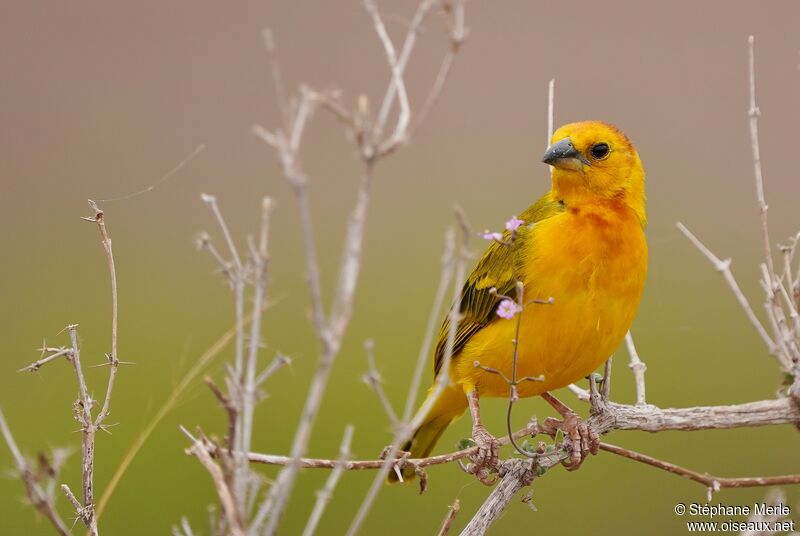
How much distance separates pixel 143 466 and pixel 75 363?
537 centimetres

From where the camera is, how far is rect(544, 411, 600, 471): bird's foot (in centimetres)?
356

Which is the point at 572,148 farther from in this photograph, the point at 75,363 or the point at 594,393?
the point at 75,363

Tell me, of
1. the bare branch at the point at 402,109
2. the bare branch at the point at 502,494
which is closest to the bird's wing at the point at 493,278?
the bare branch at the point at 502,494

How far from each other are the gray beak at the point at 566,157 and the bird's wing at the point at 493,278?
0.15 m

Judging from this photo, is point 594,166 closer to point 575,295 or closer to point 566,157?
point 566,157

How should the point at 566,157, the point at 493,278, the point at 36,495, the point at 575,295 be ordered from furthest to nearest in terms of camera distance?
the point at 493,278, the point at 566,157, the point at 575,295, the point at 36,495

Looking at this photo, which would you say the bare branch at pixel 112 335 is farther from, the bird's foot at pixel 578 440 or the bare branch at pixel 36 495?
the bird's foot at pixel 578 440

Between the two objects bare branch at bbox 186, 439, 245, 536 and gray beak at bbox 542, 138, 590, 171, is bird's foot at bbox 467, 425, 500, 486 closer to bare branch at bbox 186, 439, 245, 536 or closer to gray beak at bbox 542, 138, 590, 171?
gray beak at bbox 542, 138, 590, 171

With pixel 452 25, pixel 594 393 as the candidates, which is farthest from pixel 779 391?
pixel 452 25

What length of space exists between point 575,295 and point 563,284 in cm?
6

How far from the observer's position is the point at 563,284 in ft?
12.6

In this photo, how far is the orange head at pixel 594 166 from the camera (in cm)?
413

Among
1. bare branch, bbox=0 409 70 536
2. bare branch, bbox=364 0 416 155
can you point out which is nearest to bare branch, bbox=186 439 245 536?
bare branch, bbox=0 409 70 536

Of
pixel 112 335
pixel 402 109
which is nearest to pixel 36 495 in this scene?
pixel 112 335
